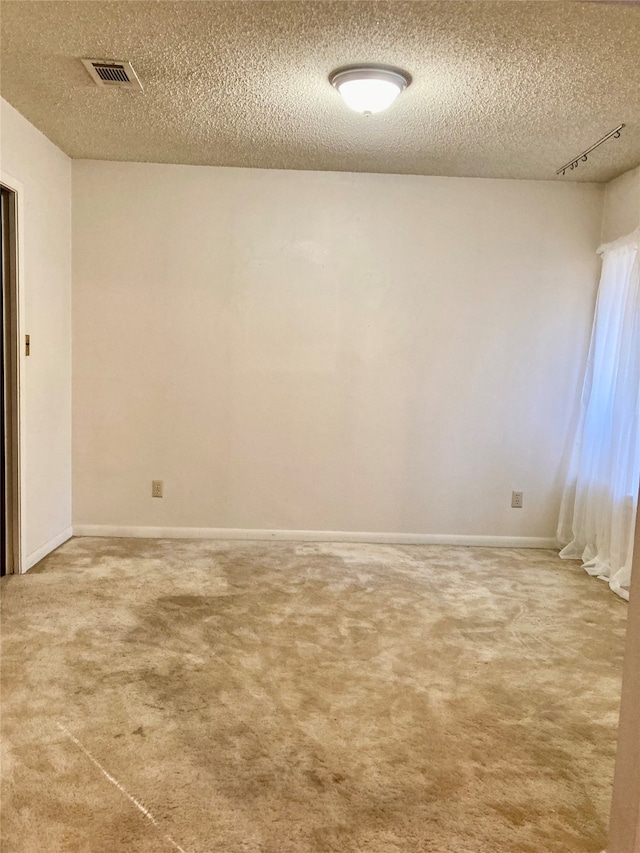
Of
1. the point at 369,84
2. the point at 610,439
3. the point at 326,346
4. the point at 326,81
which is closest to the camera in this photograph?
the point at 369,84

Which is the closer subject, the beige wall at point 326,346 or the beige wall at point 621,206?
the beige wall at point 621,206

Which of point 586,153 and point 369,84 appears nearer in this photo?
point 369,84

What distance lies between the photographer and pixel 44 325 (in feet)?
12.8

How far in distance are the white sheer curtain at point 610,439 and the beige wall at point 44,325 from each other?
3.45m

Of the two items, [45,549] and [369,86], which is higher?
[369,86]

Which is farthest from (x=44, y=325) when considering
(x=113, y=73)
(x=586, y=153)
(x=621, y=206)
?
(x=621, y=206)

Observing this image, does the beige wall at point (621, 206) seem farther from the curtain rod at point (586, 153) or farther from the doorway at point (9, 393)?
the doorway at point (9, 393)

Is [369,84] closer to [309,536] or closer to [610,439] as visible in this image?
[610,439]

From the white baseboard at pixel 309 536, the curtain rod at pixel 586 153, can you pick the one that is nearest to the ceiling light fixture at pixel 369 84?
the curtain rod at pixel 586 153

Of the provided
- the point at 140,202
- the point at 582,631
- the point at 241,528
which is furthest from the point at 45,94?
the point at 582,631

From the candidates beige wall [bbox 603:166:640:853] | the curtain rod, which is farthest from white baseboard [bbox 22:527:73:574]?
the curtain rod

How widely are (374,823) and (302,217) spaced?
12.0 feet

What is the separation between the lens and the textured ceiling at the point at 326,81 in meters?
2.32

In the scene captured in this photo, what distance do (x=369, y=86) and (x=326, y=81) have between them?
0.23m
